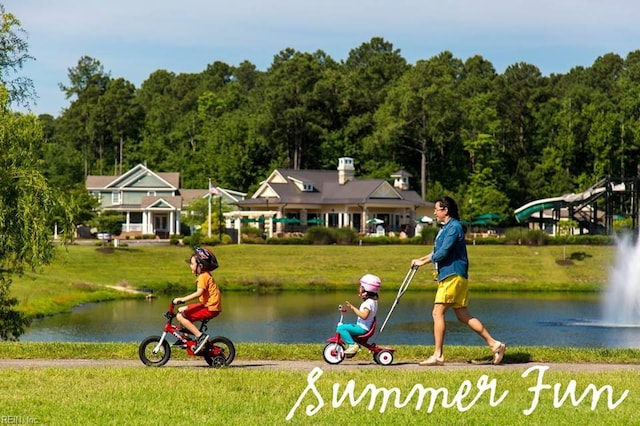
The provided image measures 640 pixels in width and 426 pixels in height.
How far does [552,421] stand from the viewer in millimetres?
10125

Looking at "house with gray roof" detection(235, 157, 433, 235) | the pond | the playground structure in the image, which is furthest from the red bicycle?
"house with gray roof" detection(235, 157, 433, 235)

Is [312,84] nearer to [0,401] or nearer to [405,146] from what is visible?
[405,146]

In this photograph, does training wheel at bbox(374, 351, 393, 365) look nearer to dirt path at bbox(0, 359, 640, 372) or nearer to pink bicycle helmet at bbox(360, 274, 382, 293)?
dirt path at bbox(0, 359, 640, 372)

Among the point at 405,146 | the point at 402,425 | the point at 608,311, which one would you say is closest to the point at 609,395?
the point at 402,425

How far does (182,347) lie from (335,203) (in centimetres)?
7226

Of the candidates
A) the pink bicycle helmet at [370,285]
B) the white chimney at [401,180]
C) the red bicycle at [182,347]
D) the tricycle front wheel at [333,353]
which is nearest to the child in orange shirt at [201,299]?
the red bicycle at [182,347]

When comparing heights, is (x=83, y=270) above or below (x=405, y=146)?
below

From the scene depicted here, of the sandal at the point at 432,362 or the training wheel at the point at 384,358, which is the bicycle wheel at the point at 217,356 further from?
the sandal at the point at 432,362

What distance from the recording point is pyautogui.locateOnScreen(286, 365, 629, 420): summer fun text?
Answer: 10844 mm

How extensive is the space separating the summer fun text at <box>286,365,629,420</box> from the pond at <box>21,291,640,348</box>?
18.7 metres

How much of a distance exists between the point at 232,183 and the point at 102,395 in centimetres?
9216

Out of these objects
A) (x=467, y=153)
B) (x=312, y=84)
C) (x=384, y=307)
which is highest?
(x=312, y=84)

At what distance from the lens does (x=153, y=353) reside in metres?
13.8

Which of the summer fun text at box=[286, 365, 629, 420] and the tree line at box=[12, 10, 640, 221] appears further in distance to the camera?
the tree line at box=[12, 10, 640, 221]
